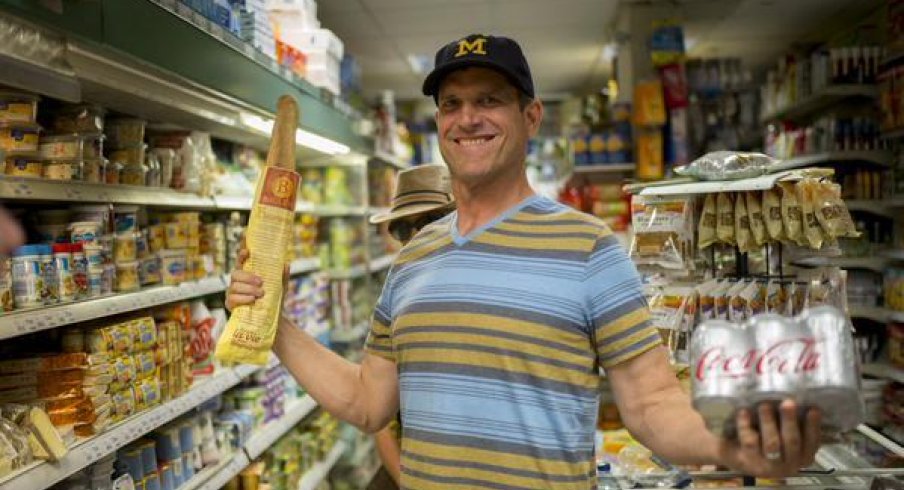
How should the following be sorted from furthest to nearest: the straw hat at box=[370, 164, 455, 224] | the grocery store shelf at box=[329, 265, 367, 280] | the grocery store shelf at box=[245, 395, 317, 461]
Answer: the grocery store shelf at box=[329, 265, 367, 280] < the grocery store shelf at box=[245, 395, 317, 461] < the straw hat at box=[370, 164, 455, 224]

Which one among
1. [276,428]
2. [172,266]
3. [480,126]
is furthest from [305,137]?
[480,126]

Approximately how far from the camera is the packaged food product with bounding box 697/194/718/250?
237 centimetres

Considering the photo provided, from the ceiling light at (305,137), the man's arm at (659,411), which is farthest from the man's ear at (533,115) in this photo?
the ceiling light at (305,137)

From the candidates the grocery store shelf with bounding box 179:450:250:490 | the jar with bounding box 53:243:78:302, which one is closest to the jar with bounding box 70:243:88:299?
the jar with bounding box 53:243:78:302

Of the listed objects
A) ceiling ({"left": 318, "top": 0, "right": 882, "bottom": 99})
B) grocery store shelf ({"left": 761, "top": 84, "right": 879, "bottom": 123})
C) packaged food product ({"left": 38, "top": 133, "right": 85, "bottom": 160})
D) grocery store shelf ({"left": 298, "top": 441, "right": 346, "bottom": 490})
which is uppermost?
ceiling ({"left": 318, "top": 0, "right": 882, "bottom": 99})

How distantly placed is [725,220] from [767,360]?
1431 millimetres

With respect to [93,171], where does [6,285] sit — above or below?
below

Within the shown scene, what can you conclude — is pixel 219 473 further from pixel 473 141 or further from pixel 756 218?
pixel 756 218

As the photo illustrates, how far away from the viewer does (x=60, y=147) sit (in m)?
2.18

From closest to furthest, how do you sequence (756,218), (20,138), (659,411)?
(659,411), (20,138), (756,218)

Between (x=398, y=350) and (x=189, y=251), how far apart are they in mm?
1674

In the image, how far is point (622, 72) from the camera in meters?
6.38

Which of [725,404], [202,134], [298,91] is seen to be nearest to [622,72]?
[298,91]

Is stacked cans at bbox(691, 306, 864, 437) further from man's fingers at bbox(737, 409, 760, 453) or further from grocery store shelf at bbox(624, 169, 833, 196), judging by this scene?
grocery store shelf at bbox(624, 169, 833, 196)
